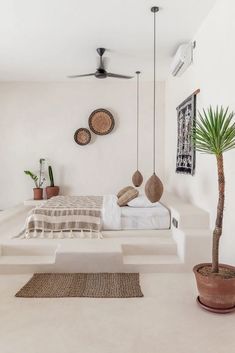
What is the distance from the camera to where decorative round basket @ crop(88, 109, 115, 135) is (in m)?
5.56

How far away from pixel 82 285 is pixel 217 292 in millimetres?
1184

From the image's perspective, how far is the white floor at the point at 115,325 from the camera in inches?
62.4

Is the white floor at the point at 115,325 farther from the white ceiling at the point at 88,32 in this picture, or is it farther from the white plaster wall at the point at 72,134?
the white plaster wall at the point at 72,134

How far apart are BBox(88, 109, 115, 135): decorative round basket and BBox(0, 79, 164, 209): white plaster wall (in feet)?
0.40

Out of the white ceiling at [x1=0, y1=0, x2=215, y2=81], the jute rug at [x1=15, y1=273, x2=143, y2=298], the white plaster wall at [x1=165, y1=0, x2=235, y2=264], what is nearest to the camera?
the jute rug at [x1=15, y1=273, x2=143, y2=298]

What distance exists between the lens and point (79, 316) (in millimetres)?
1931

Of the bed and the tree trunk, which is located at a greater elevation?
the tree trunk

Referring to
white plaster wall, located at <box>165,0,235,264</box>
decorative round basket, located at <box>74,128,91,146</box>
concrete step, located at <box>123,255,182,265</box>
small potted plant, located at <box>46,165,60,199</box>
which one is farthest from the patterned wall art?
small potted plant, located at <box>46,165,60,199</box>

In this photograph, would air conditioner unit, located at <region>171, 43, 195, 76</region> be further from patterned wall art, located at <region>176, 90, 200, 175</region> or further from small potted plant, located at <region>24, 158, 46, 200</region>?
small potted plant, located at <region>24, 158, 46, 200</region>

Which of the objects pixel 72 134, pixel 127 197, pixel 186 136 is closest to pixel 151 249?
pixel 127 197

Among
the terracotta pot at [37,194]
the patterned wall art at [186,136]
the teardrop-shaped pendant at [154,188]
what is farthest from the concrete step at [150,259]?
the terracotta pot at [37,194]

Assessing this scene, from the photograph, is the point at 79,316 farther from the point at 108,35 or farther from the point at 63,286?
the point at 108,35

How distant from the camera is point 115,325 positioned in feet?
5.98

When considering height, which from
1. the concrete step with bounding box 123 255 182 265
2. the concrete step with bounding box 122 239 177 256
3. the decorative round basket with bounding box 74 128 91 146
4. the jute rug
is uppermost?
the decorative round basket with bounding box 74 128 91 146
